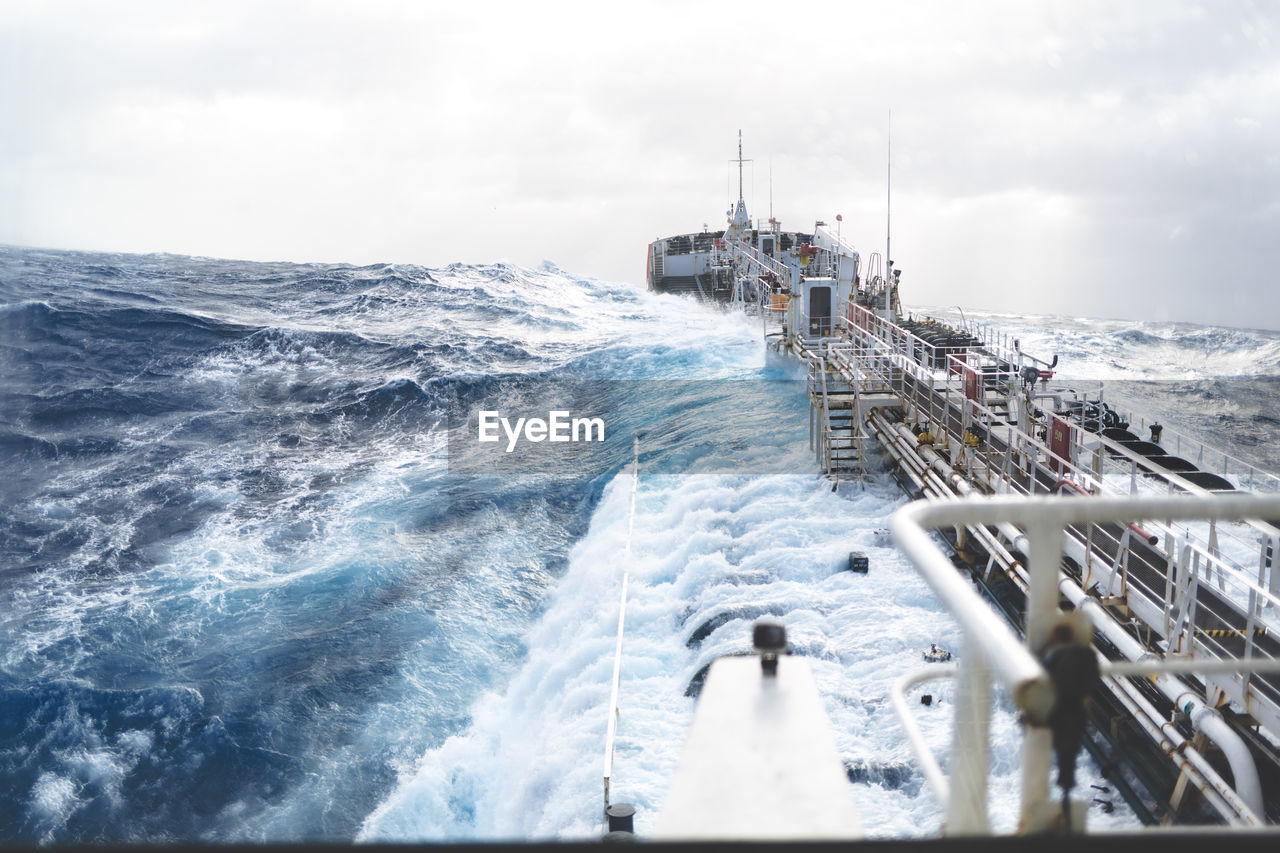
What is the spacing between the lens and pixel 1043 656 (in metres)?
1.72

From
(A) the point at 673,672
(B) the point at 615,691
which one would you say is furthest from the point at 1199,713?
(A) the point at 673,672

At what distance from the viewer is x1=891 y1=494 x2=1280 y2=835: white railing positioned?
1.53 metres

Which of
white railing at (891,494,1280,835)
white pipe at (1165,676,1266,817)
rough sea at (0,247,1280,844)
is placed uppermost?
white railing at (891,494,1280,835)

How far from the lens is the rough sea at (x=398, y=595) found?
8273 mm

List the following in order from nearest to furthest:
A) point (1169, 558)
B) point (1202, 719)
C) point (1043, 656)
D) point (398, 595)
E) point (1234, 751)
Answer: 1. point (1043, 656)
2. point (1234, 751)
3. point (1202, 719)
4. point (1169, 558)
5. point (398, 595)

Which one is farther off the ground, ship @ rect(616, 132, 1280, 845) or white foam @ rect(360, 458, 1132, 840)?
ship @ rect(616, 132, 1280, 845)

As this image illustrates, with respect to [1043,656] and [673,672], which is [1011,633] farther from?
[673,672]

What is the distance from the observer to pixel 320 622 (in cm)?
1245

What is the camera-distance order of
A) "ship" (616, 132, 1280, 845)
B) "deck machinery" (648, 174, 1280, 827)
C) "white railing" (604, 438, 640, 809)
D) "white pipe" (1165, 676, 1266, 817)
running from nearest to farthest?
"ship" (616, 132, 1280, 845) < "white pipe" (1165, 676, 1266, 817) < "deck machinery" (648, 174, 1280, 827) < "white railing" (604, 438, 640, 809)

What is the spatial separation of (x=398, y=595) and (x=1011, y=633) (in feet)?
41.8

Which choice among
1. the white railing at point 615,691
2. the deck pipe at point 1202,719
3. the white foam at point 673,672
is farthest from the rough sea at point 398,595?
the deck pipe at point 1202,719

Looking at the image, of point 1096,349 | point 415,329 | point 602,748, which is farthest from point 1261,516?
point 1096,349

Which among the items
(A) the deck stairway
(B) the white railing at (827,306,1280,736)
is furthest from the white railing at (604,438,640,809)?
(B) the white railing at (827,306,1280,736)

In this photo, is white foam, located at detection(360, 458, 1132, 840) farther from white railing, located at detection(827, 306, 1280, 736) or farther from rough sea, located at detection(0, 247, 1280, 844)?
white railing, located at detection(827, 306, 1280, 736)
